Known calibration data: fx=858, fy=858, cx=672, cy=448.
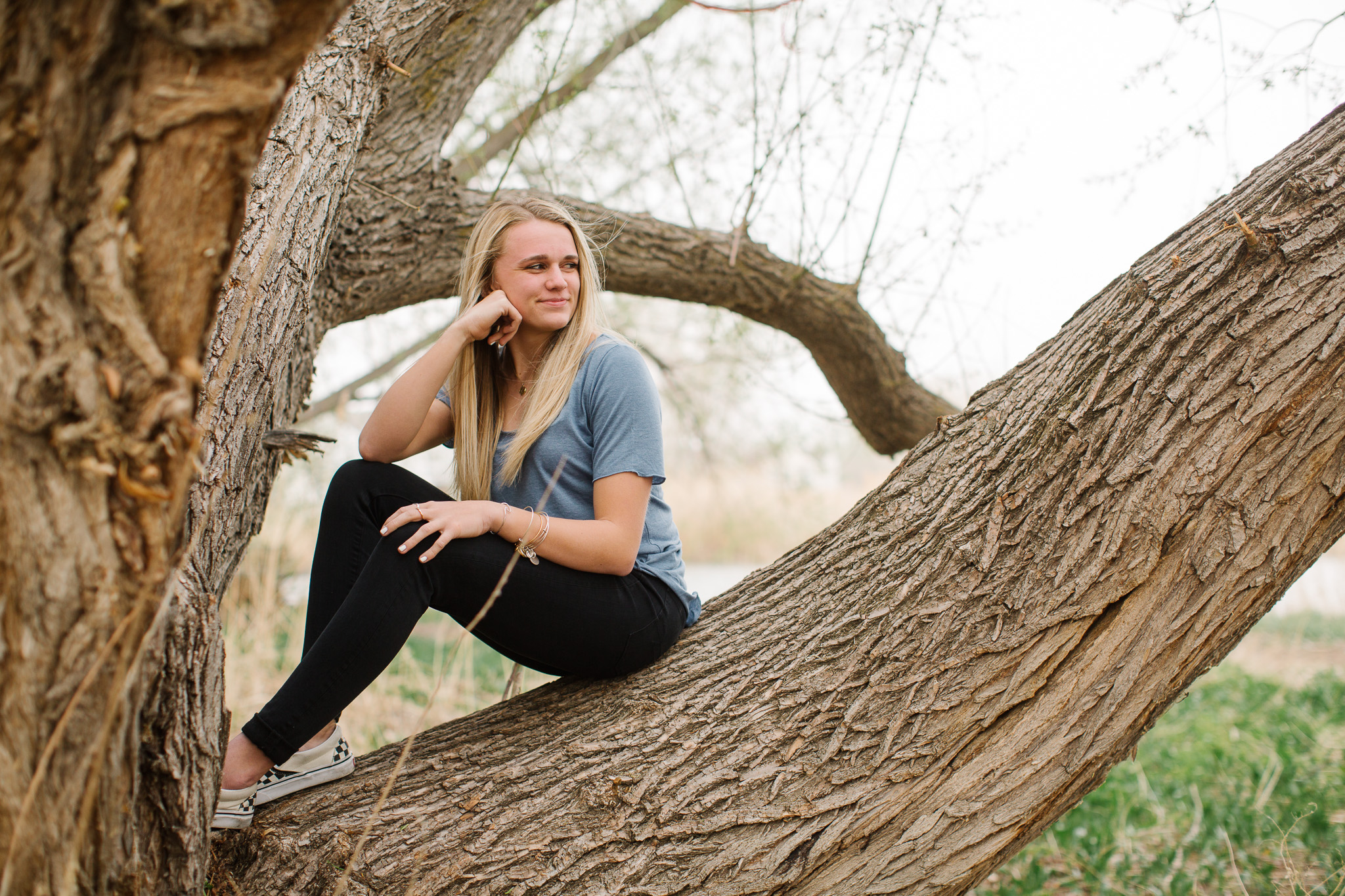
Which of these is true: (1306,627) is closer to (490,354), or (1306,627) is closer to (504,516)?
(490,354)

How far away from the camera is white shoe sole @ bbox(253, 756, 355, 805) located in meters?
1.76

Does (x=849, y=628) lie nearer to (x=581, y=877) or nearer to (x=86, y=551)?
(x=581, y=877)

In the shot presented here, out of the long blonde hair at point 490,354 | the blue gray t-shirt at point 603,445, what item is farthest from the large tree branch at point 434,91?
the blue gray t-shirt at point 603,445

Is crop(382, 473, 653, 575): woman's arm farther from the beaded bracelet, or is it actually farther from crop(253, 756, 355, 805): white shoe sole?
Result: crop(253, 756, 355, 805): white shoe sole

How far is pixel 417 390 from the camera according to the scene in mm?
2061

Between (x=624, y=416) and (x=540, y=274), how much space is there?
0.50 meters

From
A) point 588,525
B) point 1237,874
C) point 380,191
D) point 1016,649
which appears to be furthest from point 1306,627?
point 380,191

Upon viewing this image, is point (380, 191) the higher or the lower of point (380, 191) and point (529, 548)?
the higher

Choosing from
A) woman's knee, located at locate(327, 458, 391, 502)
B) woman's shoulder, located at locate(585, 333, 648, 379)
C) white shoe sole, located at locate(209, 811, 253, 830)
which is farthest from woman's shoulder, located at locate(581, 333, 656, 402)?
white shoe sole, located at locate(209, 811, 253, 830)

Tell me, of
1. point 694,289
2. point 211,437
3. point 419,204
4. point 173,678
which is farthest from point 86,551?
point 694,289

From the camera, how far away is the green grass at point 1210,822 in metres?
2.70

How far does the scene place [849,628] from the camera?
1771 millimetres

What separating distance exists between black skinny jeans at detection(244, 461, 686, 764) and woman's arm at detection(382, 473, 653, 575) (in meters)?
0.03

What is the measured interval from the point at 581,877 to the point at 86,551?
102cm
